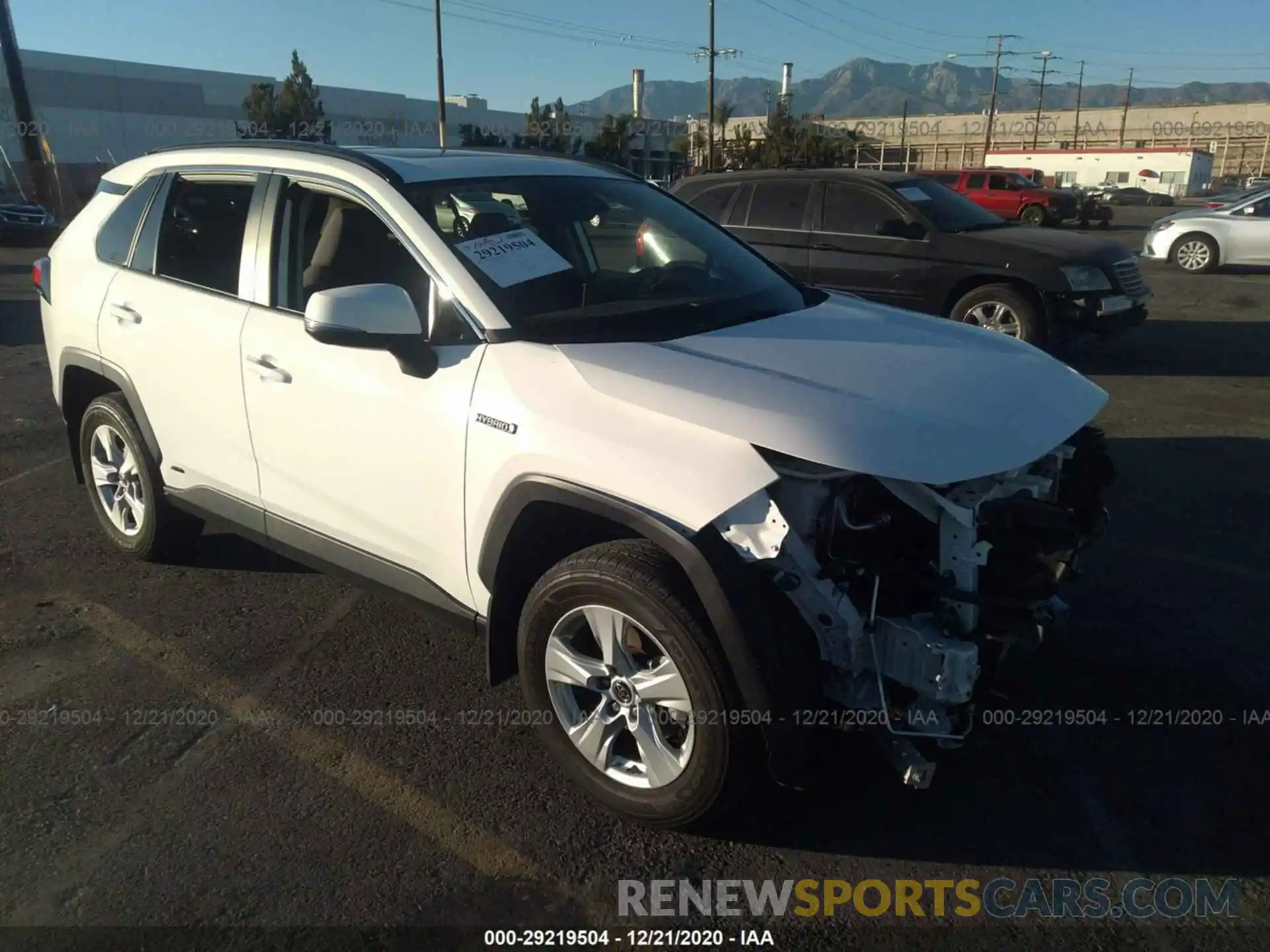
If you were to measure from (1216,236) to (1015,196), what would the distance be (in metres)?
14.5

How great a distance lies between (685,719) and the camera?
102 inches

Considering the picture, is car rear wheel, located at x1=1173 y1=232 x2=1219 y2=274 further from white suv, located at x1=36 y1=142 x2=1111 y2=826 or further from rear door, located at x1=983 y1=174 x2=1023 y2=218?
white suv, located at x1=36 y1=142 x2=1111 y2=826

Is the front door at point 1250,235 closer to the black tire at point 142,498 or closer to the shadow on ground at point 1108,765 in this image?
the shadow on ground at point 1108,765

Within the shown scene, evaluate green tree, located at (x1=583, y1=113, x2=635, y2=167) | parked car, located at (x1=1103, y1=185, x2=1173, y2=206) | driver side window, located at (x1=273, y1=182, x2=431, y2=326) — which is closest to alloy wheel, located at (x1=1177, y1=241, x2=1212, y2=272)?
driver side window, located at (x1=273, y1=182, x2=431, y2=326)

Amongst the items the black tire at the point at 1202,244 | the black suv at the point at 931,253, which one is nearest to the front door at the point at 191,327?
the black suv at the point at 931,253

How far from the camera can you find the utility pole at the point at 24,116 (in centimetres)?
2388

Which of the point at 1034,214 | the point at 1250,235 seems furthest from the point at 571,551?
the point at 1034,214

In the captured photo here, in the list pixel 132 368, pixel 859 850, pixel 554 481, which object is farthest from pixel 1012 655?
pixel 132 368

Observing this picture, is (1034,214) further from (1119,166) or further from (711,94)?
(1119,166)

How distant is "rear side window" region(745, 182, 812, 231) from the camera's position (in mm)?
9266

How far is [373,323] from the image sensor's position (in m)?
2.80

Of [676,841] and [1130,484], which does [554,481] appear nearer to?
[676,841]

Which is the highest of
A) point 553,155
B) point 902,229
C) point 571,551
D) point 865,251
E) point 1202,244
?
point 553,155

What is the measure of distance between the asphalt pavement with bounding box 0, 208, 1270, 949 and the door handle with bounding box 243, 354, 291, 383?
0.96m
